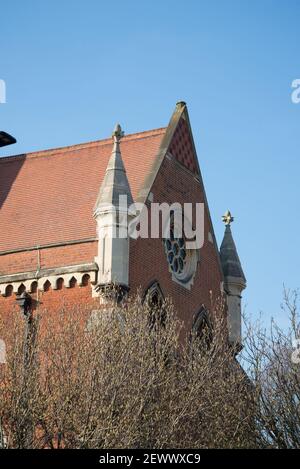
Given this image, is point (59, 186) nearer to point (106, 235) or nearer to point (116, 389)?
point (106, 235)

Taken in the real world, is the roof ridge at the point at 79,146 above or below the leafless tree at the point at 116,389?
above

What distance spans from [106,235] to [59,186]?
17.5 feet

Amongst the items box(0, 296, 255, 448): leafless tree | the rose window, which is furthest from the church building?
box(0, 296, 255, 448): leafless tree

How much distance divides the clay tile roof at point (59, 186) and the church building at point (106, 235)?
0.04 metres

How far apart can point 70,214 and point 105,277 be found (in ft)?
13.7

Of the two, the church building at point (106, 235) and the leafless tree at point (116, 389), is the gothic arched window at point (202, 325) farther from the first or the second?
the leafless tree at point (116, 389)

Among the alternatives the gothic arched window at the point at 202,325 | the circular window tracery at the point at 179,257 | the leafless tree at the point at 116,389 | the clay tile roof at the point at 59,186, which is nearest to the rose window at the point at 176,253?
the circular window tracery at the point at 179,257

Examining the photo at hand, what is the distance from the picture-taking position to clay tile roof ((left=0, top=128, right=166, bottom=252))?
30.2 meters

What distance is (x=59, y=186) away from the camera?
1265 inches

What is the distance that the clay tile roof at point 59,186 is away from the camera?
99.1 ft

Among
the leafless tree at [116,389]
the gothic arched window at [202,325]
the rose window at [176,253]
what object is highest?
the rose window at [176,253]

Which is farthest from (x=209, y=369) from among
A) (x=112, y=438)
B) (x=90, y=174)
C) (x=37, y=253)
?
(x=90, y=174)

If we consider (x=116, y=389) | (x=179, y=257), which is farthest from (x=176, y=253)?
(x=116, y=389)

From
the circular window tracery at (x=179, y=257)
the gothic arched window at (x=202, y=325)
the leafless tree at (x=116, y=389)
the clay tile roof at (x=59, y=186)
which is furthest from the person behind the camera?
the gothic arched window at (x=202, y=325)
